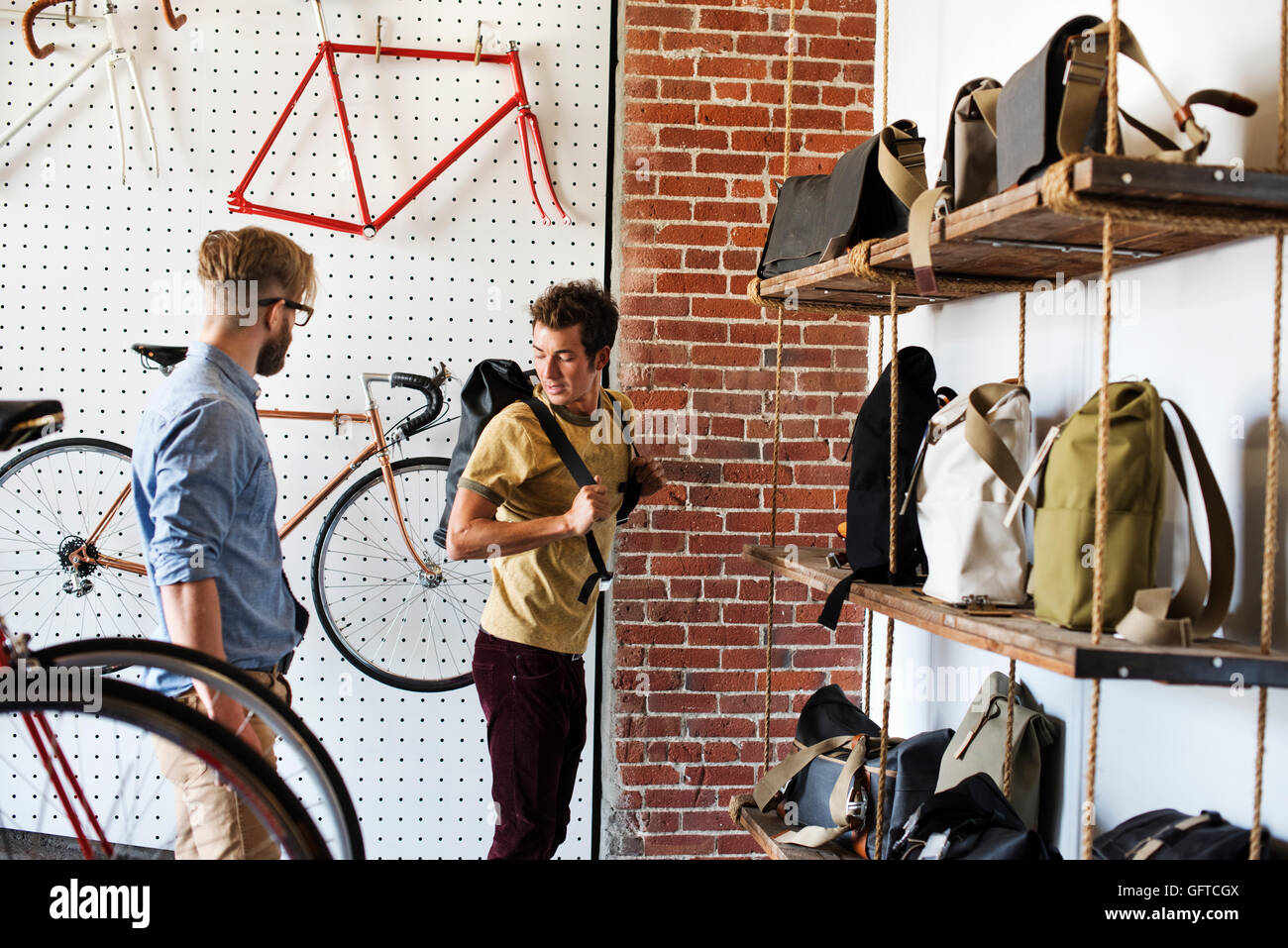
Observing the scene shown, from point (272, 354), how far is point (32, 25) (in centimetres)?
189

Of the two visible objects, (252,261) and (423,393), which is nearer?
(252,261)

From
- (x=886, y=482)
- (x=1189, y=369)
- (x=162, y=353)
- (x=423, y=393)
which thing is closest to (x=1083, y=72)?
(x=1189, y=369)

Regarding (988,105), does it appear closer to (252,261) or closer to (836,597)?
(836,597)

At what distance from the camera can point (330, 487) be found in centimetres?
315


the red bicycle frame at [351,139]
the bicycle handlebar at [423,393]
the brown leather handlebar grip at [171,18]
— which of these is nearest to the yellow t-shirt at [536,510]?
the bicycle handlebar at [423,393]

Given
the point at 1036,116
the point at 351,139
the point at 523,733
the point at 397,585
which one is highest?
the point at 351,139

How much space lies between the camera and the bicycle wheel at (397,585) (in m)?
3.16

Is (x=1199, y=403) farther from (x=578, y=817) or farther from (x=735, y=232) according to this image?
(x=578, y=817)

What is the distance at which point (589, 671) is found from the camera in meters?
3.26

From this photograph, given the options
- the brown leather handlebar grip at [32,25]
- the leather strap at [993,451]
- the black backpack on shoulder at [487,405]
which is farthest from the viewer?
the brown leather handlebar grip at [32,25]

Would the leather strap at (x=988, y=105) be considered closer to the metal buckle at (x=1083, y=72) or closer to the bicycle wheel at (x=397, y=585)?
the metal buckle at (x=1083, y=72)

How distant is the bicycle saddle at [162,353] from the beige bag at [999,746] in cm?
252

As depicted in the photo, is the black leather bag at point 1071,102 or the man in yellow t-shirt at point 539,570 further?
the man in yellow t-shirt at point 539,570
